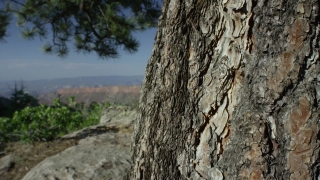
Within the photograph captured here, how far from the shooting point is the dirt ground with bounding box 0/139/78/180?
273 cm

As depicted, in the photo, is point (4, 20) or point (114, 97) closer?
point (4, 20)

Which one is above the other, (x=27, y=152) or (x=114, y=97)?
(x=114, y=97)

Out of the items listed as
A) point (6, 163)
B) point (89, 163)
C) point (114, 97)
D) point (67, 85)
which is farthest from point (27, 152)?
point (67, 85)

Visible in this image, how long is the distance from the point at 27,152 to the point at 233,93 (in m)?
2.85

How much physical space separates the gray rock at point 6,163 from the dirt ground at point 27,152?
0.04 metres

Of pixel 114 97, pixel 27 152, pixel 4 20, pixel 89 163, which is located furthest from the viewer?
pixel 114 97

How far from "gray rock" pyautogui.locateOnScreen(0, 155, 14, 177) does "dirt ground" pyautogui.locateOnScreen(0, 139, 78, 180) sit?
0.12ft

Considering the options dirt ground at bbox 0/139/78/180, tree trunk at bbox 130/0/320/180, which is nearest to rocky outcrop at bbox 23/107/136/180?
dirt ground at bbox 0/139/78/180

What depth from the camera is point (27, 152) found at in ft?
10.3

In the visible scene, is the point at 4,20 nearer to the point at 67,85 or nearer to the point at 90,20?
the point at 90,20

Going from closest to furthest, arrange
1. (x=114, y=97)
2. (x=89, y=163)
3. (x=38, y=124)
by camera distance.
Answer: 1. (x=89, y=163)
2. (x=38, y=124)
3. (x=114, y=97)

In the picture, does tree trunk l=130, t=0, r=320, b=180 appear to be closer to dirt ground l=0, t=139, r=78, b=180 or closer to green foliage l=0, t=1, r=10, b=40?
dirt ground l=0, t=139, r=78, b=180

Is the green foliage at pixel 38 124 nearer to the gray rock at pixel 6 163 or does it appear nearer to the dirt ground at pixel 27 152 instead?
the dirt ground at pixel 27 152

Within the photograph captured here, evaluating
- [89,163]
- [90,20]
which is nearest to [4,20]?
[90,20]
